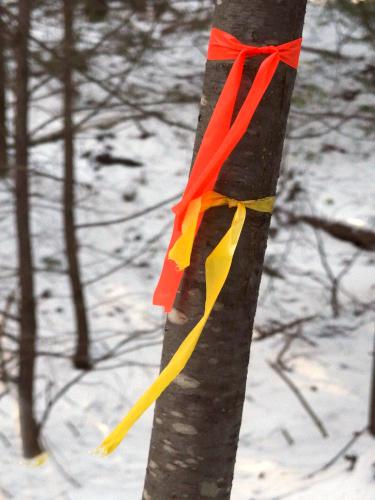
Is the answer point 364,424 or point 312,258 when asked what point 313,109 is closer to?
point 312,258

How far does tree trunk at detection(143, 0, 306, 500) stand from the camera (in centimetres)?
130

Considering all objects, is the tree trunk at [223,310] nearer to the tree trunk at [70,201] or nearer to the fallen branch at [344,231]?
the tree trunk at [70,201]

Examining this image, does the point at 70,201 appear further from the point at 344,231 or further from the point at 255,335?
the point at 344,231

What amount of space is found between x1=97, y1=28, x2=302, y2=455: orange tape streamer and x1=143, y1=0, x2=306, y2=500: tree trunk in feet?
0.07

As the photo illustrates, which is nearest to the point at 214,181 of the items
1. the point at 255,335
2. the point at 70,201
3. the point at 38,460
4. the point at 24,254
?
the point at 24,254

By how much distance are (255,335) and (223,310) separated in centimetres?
563

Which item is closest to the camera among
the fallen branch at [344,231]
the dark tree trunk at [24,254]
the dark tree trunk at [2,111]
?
the dark tree trunk at [24,254]

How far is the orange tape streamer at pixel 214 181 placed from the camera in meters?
1.27

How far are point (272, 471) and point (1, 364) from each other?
6.59 feet

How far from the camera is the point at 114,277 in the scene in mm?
8055

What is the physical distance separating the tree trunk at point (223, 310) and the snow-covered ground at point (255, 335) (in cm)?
177

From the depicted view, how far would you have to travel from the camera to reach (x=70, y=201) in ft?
18.8

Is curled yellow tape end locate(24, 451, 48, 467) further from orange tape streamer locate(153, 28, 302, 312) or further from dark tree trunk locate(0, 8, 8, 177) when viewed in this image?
orange tape streamer locate(153, 28, 302, 312)

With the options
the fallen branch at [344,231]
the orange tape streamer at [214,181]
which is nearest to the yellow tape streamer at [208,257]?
the orange tape streamer at [214,181]
